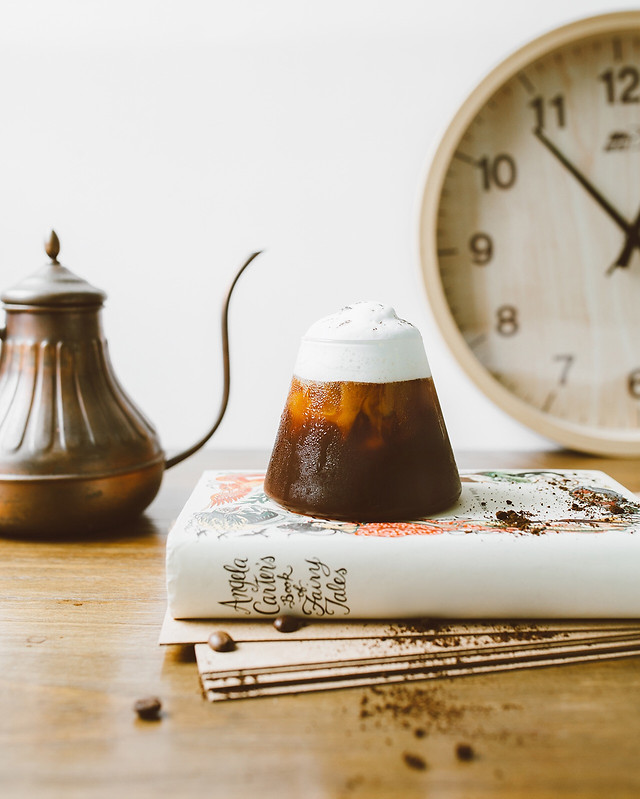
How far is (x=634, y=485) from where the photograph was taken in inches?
33.4

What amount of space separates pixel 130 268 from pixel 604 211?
701 millimetres

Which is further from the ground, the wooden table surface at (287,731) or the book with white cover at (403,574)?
the book with white cover at (403,574)

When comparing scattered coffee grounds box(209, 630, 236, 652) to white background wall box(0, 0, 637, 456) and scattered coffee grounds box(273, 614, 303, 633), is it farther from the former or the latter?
white background wall box(0, 0, 637, 456)

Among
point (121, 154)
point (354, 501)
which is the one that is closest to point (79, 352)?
point (354, 501)

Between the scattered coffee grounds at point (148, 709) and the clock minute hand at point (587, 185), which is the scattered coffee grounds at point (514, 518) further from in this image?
the clock minute hand at point (587, 185)

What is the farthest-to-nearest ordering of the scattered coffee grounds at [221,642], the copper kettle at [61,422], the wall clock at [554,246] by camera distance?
the wall clock at [554,246], the copper kettle at [61,422], the scattered coffee grounds at [221,642]

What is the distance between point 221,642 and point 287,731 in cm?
10

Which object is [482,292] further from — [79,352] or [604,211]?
[79,352]

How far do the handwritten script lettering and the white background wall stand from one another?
595 mm

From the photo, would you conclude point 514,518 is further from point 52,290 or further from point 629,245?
point 629,245

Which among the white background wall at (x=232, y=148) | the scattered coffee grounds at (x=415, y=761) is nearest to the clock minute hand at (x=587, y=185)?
the white background wall at (x=232, y=148)

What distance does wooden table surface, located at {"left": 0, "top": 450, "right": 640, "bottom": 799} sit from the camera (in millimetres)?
359

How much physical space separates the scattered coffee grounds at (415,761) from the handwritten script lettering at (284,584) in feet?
0.48

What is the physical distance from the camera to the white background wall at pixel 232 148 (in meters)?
1.02
